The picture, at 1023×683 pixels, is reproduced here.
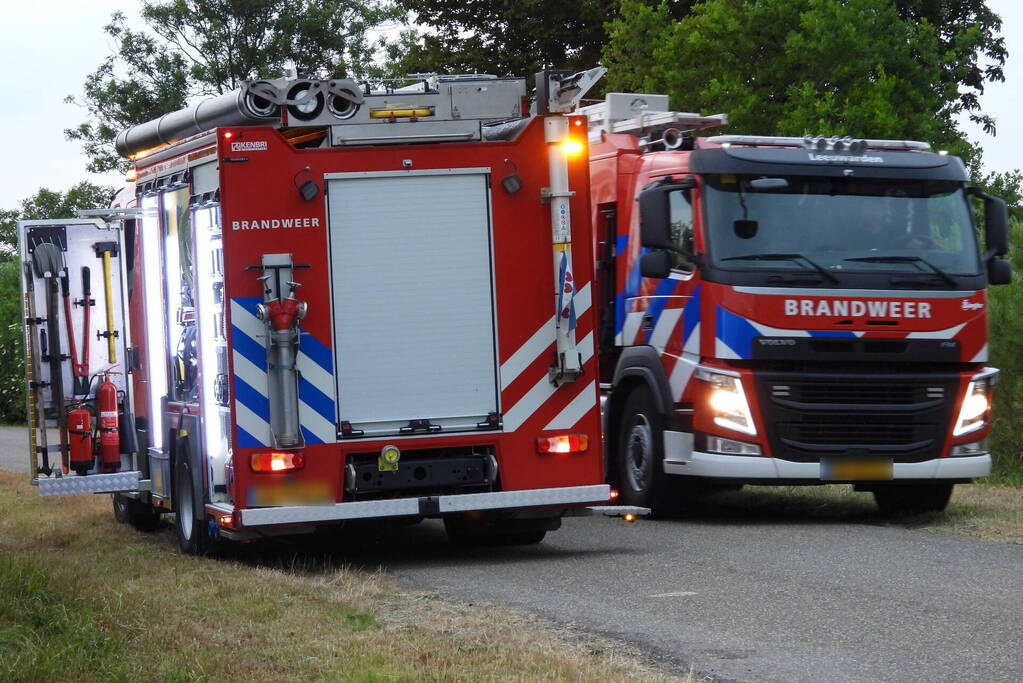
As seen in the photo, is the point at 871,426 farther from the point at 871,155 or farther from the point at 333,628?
the point at 333,628

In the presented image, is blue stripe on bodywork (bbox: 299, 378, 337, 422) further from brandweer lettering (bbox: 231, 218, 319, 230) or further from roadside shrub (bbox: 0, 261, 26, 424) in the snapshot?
roadside shrub (bbox: 0, 261, 26, 424)

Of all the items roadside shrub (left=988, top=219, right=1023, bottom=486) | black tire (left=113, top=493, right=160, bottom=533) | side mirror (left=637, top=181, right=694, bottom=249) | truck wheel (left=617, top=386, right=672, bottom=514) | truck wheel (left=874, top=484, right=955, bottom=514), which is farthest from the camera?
roadside shrub (left=988, top=219, right=1023, bottom=486)

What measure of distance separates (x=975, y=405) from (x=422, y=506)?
4.66m

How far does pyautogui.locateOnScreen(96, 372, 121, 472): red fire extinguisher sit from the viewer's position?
1334cm

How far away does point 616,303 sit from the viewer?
14.3 meters

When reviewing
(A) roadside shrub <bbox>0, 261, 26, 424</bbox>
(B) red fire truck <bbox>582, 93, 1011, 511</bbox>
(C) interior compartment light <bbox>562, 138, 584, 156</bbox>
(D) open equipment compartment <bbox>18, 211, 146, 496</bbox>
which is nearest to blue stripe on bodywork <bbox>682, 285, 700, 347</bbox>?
(B) red fire truck <bbox>582, 93, 1011, 511</bbox>

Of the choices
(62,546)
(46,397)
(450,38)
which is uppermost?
(450,38)

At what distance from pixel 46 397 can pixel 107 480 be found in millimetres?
892

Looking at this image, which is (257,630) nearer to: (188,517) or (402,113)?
(188,517)

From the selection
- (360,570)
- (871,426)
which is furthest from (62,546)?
(871,426)

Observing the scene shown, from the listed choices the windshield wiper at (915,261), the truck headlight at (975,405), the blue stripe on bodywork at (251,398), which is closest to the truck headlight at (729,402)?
the windshield wiper at (915,261)

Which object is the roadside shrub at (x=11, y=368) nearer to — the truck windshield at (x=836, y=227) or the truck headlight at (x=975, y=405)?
the truck windshield at (x=836, y=227)

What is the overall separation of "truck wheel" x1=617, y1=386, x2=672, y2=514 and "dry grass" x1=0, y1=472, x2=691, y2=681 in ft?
11.0

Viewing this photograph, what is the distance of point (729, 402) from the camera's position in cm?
1288
